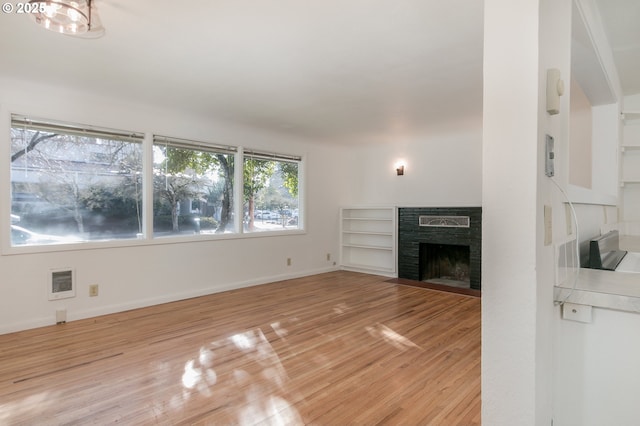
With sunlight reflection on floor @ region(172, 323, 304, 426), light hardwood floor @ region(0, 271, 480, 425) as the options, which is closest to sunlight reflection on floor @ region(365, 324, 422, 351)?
light hardwood floor @ region(0, 271, 480, 425)

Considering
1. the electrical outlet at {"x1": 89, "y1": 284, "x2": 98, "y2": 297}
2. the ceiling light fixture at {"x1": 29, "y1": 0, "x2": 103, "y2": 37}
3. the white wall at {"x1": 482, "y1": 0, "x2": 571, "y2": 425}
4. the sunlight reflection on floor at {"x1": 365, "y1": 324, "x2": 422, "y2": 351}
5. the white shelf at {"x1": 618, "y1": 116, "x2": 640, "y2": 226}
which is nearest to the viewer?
the white wall at {"x1": 482, "y1": 0, "x2": 571, "y2": 425}

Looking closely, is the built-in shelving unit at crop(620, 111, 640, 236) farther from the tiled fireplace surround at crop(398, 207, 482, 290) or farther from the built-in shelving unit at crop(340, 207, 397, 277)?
the built-in shelving unit at crop(340, 207, 397, 277)

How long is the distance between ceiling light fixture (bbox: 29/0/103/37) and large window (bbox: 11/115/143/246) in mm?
1832

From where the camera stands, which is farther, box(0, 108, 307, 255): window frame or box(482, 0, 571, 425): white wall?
box(0, 108, 307, 255): window frame

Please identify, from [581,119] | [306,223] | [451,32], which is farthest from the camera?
[306,223]

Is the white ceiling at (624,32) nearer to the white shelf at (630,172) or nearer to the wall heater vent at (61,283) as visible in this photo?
the white shelf at (630,172)

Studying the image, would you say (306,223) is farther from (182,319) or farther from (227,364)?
(227,364)

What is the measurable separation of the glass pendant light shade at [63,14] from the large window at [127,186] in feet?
6.04

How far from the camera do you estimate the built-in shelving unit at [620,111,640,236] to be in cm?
320

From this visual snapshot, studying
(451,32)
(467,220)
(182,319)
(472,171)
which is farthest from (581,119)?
(182,319)

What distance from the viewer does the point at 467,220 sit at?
490 cm

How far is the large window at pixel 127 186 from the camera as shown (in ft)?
11.1

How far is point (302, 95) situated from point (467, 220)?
2.94 metres

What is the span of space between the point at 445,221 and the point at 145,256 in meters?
4.03
